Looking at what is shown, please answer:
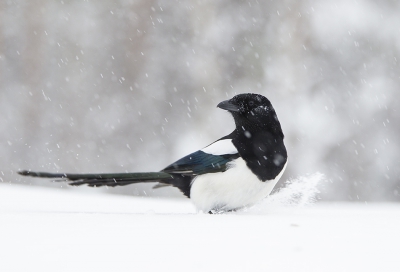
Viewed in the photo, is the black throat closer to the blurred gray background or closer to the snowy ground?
the snowy ground

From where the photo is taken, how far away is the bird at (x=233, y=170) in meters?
2.34

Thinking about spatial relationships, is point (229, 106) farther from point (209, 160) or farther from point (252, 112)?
point (209, 160)

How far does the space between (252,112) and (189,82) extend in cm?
445

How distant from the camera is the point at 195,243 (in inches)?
58.9

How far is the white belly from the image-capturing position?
2336 millimetres

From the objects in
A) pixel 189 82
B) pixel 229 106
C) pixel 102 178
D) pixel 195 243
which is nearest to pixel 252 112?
pixel 229 106

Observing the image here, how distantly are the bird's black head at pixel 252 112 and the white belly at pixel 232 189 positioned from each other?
0.82ft

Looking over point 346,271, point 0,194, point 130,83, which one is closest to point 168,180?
point 0,194

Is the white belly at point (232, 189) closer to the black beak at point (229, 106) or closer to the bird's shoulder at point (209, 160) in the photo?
the bird's shoulder at point (209, 160)

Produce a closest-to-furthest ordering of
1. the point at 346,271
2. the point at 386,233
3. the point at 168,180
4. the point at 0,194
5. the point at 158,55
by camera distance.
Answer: the point at 346,271
the point at 386,233
the point at 168,180
the point at 0,194
the point at 158,55

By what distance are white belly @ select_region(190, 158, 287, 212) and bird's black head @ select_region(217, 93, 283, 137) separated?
25 cm

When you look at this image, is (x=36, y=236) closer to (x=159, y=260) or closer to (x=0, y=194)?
(x=159, y=260)

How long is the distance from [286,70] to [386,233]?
5.20 meters

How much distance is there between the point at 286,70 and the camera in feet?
22.1
